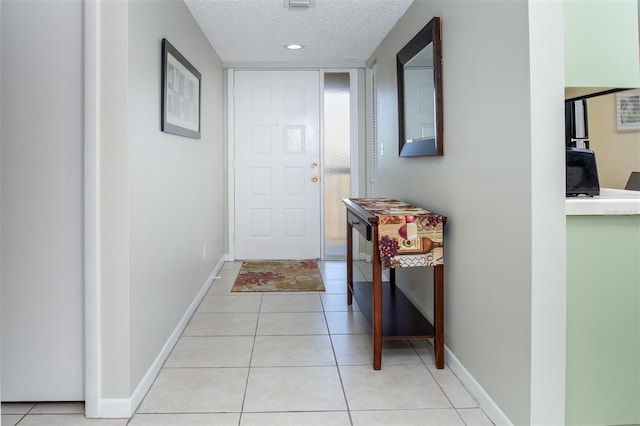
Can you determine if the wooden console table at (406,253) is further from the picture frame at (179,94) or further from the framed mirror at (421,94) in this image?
the picture frame at (179,94)

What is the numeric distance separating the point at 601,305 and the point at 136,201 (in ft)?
6.07

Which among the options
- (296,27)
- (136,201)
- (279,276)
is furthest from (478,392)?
(296,27)

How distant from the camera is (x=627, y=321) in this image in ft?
5.86

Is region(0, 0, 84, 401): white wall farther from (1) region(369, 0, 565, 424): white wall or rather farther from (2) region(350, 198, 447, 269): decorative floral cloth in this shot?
(1) region(369, 0, 565, 424): white wall

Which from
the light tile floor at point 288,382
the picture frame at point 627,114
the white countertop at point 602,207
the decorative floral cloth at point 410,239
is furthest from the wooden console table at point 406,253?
the picture frame at point 627,114

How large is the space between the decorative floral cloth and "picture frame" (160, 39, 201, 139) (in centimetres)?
126

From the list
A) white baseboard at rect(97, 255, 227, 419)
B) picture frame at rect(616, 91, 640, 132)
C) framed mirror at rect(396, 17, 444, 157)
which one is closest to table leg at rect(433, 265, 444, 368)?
framed mirror at rect(396, 17, 444, 157)

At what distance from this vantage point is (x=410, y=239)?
2.49 metres

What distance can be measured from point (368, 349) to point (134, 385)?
1261mm

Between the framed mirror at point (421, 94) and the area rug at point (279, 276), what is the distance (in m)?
1.55

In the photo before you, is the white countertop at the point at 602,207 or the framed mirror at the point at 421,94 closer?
the white countertop at the point at 602,207

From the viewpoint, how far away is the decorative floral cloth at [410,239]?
8.11ft

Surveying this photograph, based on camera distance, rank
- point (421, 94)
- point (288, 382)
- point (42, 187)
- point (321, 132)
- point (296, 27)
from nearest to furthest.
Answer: point (42, 187), point (288, 382), point (421, 94), point (296, 27), point (321, 132)

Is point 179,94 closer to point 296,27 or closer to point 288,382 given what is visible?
point 296,27
